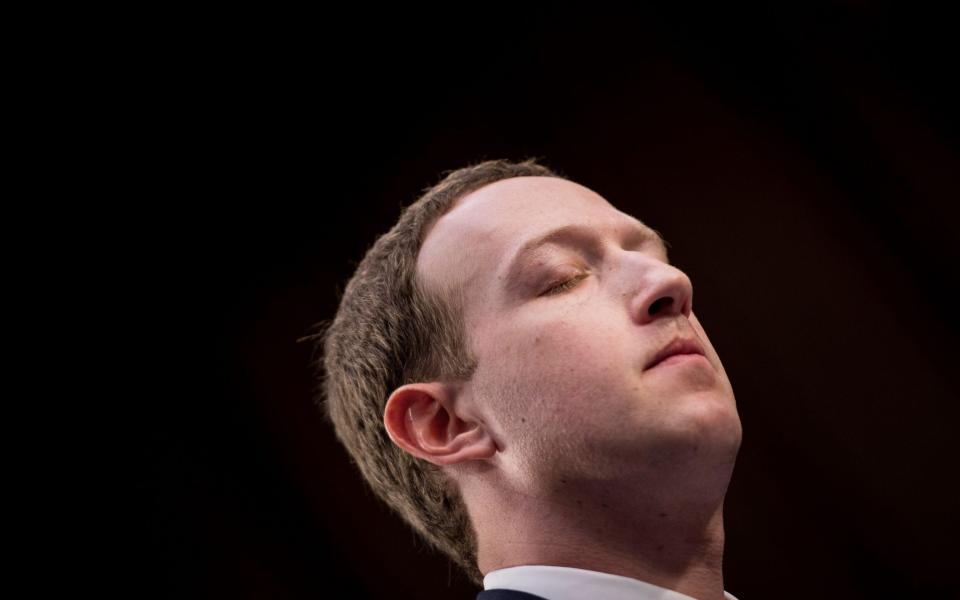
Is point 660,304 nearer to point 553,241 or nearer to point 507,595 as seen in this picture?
point 553,241

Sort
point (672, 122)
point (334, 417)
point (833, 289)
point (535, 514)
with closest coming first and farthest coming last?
point (535, 514) → point (334, 417) → point (833, 289) → point (672, 122)

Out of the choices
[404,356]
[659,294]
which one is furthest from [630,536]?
[404,356]

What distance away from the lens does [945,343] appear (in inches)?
55.7

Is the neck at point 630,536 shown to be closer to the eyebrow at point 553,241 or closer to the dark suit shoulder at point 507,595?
the dark suit shoulder at point 507,595

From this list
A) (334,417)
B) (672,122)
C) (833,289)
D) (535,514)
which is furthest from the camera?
(672,122)

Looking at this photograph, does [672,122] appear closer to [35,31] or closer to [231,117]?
[231,117]

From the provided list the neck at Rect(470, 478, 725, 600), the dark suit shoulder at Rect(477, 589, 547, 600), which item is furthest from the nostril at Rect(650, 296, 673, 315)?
the dark suit shoulder at Rect(477, 589, 547, 600)

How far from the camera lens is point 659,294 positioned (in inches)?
36.1

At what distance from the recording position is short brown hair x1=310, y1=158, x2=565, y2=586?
1.06m

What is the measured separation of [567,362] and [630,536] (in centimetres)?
22

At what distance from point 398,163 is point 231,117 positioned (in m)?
0.34

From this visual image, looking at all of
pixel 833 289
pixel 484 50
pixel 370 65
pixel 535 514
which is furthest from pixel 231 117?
pixel 833 289

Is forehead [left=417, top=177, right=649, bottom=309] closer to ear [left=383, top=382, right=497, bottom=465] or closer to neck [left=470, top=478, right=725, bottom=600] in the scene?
ear [left=383, top=382, right=497, bottom=465]

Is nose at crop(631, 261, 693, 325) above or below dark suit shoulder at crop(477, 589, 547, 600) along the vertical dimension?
above
